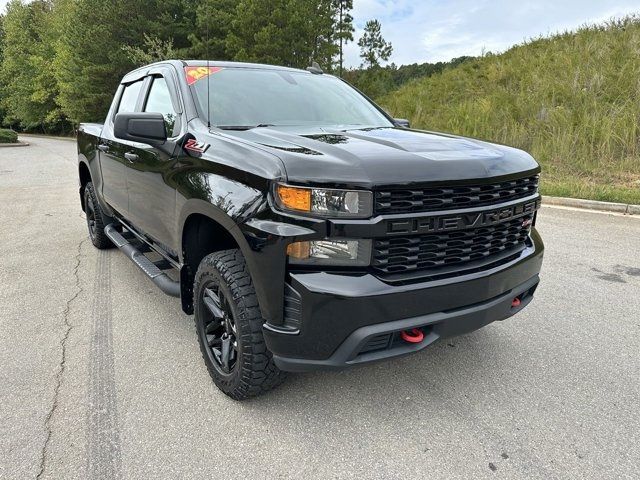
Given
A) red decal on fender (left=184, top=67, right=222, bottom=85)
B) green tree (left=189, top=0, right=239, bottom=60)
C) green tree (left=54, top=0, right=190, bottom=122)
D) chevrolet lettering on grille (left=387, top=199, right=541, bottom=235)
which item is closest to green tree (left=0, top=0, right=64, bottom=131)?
green tree (left=54, top=0, right=190, bottom=122)

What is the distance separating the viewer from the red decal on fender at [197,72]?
3.22m

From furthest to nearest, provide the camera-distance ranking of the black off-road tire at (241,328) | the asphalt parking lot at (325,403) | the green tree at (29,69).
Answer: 1. the green tree at (29,69)
2. the black off-road tire at (241,328)
3. the asphalt parking lot at (325,403)

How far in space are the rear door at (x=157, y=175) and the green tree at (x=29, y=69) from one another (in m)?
46.1

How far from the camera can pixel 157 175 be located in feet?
10.3

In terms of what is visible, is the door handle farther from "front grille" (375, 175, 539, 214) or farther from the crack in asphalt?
"front grille" (375, 175, 539, 214)

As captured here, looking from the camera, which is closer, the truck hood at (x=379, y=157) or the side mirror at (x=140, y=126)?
the truck hood at (x=379, y=157)

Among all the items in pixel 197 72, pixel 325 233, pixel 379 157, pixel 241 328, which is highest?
pixel 197 72

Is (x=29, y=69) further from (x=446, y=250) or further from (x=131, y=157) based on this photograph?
(x=446, y=250)

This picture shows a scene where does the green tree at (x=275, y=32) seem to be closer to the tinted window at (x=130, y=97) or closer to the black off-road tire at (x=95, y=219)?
the black off-road tire at (x=95, y=219)

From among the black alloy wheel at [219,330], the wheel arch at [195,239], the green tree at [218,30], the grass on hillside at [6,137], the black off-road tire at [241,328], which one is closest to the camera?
the black off-road tire at [241,328]

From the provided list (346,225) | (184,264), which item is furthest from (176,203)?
(346,225)

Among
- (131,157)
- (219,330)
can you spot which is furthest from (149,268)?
(219,330)

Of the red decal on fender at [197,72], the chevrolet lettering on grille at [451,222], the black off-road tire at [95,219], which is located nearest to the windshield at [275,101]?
the red decal on fender at [197,72]

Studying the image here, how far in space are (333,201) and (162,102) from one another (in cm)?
205
